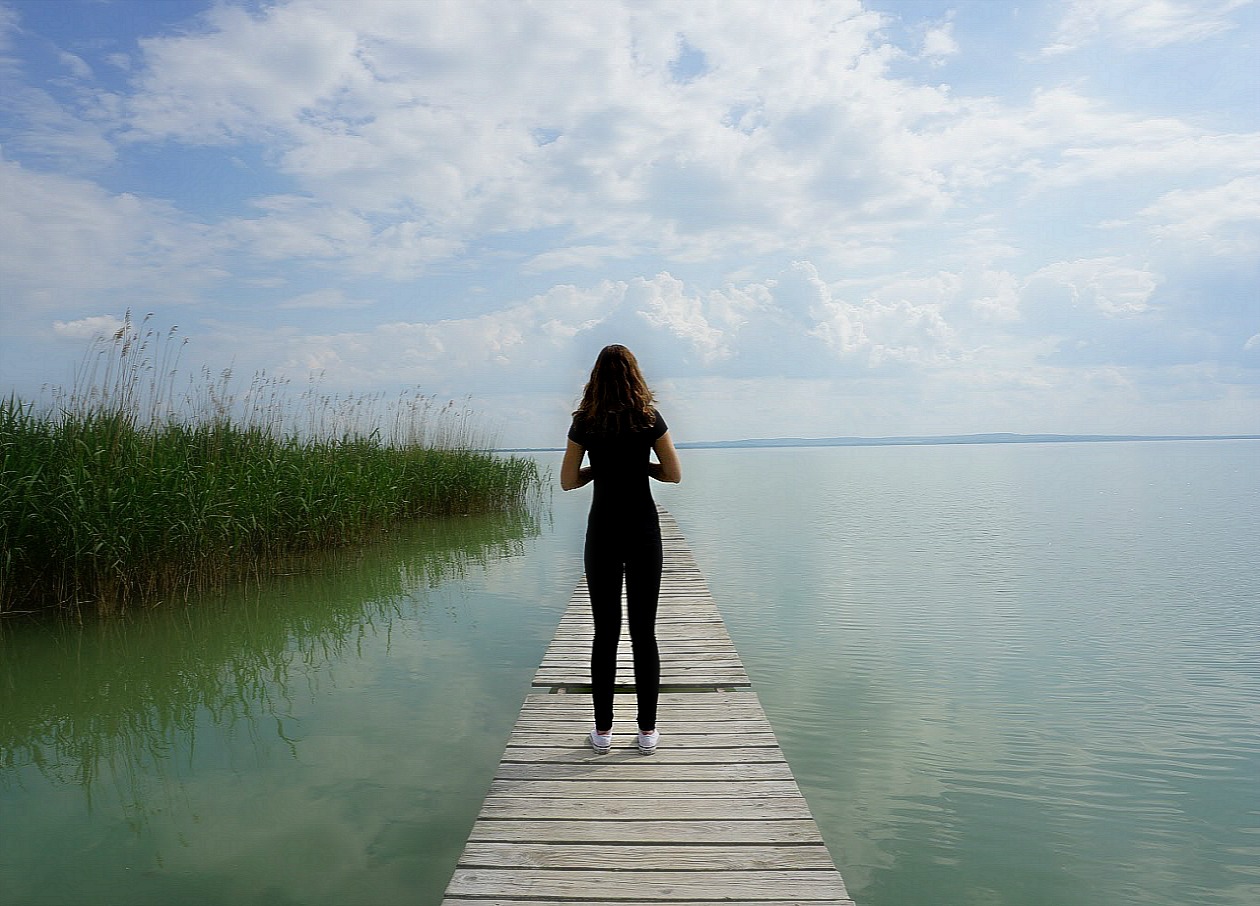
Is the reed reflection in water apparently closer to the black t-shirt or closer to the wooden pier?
the wooden pier

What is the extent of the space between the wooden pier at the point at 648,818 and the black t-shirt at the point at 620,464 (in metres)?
0.98

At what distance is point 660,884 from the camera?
2336mm

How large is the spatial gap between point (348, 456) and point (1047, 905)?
10.5 meters

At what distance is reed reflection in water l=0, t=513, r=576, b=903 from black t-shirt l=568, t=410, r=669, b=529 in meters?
1.57

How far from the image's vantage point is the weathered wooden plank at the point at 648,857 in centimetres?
243

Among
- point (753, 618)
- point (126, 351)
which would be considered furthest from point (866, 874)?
point (126, 351)

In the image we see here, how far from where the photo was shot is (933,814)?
12.2ft

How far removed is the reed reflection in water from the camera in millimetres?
3215

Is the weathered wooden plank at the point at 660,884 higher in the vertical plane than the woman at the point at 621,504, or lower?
lower

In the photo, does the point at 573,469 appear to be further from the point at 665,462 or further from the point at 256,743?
the point at 256,743

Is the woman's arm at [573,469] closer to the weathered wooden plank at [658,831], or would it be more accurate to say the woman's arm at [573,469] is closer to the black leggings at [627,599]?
the black leggings at [627,599]

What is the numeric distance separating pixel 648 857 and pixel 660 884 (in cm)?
15

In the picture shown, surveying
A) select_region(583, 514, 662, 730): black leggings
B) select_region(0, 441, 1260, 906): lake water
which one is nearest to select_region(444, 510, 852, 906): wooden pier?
select_region(583, 514, 662, 730): black leggings

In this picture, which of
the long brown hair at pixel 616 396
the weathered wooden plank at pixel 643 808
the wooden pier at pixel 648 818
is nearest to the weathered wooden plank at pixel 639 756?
the wooden pier at pixel 648 818
